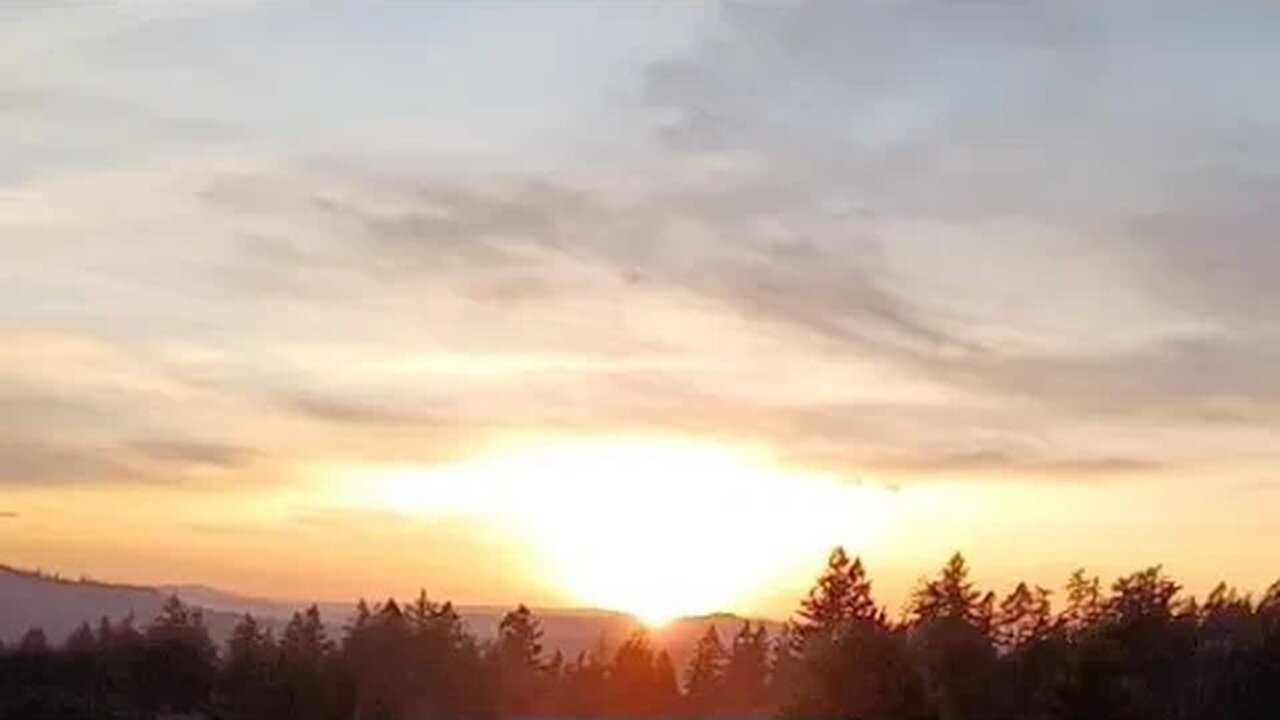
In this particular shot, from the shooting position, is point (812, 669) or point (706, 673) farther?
point (706, 673)

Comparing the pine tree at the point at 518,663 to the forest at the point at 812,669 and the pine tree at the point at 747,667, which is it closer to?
the forest at the point at 812,669

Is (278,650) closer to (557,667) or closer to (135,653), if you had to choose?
(135,653)

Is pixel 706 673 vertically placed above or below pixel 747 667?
below

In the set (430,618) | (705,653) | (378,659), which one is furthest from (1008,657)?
(705,653)

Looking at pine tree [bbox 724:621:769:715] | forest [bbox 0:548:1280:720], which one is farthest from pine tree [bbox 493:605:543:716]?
pine tree [bbox 724:621:769:715]

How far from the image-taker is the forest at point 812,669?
63062mm

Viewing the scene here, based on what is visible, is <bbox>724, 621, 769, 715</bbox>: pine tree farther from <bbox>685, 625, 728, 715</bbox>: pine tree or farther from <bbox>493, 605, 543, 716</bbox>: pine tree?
<bbox>493, 605, 543, 716</bbox>: pine tree

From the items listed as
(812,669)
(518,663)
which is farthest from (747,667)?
(812,669)

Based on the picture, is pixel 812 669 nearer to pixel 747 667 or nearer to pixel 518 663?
pixel 518 663

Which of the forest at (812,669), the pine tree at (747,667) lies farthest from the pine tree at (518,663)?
the pine tree at (747,667)

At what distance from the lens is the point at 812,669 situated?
243 feet

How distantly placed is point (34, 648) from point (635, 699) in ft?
87.3

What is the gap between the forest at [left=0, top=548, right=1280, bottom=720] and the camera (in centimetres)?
6306

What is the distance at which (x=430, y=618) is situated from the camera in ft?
338
